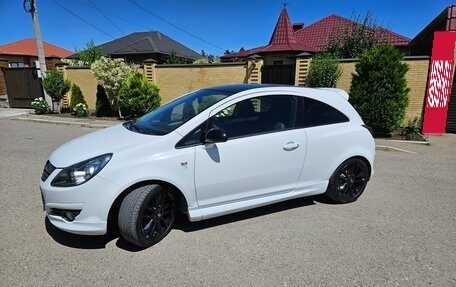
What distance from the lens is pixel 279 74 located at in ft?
37.5

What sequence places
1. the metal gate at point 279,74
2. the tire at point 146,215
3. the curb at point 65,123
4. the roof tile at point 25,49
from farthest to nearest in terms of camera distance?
the roof tile at point 25,49 < the metal gate at point 279,74 < the curb at point 65,123 < the tire at point 146,215

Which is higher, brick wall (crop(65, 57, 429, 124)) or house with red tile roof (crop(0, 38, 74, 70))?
house with red tile roof (crop(0, 38, 74, 70))

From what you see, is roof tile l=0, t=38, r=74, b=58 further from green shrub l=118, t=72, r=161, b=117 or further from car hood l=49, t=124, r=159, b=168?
car hood l=49, t=124, r=159, b=168

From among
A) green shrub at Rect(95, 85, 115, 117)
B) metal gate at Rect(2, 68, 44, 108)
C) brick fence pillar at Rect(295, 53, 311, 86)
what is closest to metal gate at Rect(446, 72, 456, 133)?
Answer: brick fence pillar at Rect(295, 53, 311, 86)

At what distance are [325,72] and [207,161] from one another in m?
8.10

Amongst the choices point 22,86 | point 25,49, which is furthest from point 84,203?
point 25,49

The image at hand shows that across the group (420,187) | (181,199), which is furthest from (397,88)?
(181,199)

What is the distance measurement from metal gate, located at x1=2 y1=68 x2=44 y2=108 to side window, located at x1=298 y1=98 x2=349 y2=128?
15396 millimetres

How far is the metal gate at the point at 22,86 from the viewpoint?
15531 mm

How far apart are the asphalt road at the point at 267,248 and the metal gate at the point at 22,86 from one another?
1294 cm

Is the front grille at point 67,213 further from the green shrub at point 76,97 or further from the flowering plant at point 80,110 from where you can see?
the green shrub at point 76,97

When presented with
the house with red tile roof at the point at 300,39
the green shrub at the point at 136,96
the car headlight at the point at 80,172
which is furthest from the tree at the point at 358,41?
the car headlight at the point at 80,172

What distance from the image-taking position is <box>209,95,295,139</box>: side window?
11.3ft

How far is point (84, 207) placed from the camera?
2896 mm
